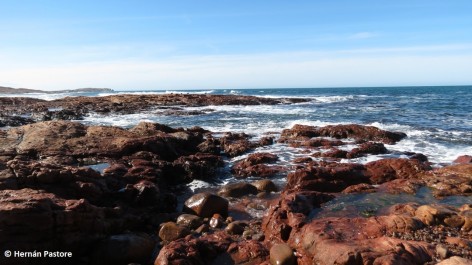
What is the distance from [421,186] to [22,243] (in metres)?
11.0

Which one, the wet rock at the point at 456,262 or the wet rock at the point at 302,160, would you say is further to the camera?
the wet rock at the point at 302,160

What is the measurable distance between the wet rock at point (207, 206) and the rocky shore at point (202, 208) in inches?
1.1

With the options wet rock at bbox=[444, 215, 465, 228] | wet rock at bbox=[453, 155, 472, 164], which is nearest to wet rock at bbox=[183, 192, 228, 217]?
wet rock at bbox=[444, 215, 465, 228]

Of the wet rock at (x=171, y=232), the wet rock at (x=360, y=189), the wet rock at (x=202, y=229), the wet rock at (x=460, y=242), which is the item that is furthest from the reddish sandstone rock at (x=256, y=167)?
the wet rock at (x=460, y=242)

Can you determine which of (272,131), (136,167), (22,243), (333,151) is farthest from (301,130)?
(22,243)

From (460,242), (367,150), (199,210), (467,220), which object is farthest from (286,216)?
(367,150)

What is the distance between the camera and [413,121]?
2823 cm

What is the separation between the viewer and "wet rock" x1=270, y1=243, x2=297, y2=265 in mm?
6520

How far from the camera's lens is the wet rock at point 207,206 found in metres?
9.65

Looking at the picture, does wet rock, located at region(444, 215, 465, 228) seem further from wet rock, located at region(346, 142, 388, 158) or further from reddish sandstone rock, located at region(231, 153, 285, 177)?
wet rock, located at region(346, 142, 388, 158)

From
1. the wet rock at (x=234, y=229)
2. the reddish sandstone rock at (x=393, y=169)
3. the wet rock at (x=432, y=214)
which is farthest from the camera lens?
the reddish sandstone rock at (x=393, y=169)

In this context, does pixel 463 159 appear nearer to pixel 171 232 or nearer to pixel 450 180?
pixel 450 180

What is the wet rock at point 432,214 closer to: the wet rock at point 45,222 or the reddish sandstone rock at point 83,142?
the wet rock at point 45,222

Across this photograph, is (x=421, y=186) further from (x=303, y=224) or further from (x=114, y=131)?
(x=114, y=131)
